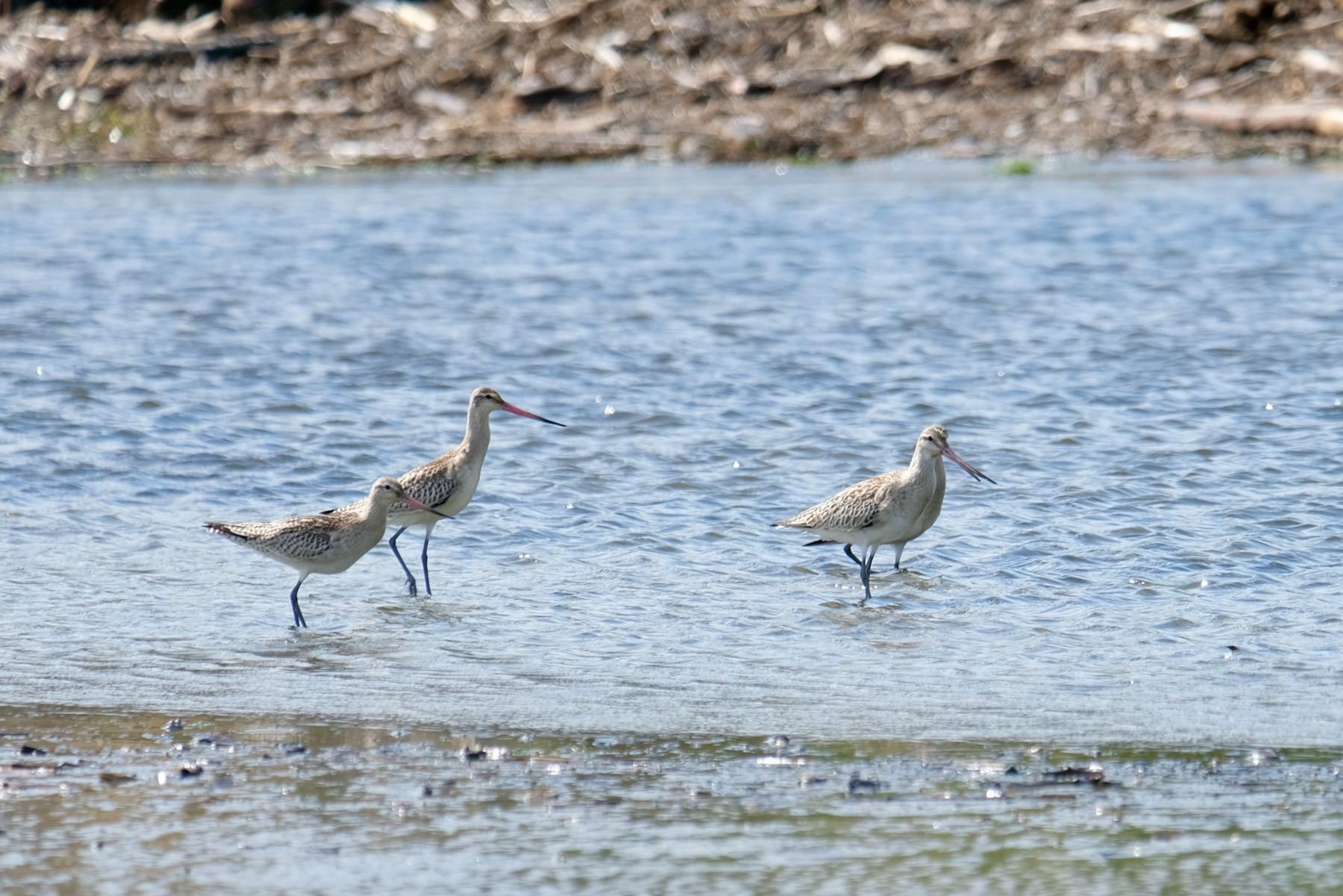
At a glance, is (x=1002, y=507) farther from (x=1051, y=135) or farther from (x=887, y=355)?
(x=1051, y=135)

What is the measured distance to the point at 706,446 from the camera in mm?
13086

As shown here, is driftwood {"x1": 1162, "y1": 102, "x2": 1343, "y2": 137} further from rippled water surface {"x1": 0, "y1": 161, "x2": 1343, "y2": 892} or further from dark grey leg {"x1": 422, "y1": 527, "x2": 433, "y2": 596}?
dark grey leg {"x1": 422, "y1": 527, "x2": 433, "y2": 596}

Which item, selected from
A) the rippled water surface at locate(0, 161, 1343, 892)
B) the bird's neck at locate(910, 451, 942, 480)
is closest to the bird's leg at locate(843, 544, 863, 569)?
the rippled water surface at locate(0, 161, 1343, 892)

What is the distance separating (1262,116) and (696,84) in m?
7.61

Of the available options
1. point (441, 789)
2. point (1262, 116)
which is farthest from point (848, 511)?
point (1262, 116)

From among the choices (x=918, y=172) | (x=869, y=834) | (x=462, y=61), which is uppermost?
(x=462, y=61)

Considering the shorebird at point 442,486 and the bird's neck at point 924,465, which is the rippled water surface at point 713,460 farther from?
the bird's neck at point 924,465

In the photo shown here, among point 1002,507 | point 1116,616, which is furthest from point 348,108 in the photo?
point 1116,616

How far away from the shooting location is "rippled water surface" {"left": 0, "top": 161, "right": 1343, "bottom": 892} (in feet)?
25.0

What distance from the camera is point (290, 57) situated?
1206 inches

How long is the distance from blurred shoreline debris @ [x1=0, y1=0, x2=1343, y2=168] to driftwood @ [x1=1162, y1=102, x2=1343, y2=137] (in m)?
0.04

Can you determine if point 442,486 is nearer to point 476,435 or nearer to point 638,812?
point 476,435

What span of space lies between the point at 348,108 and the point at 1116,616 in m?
21.8

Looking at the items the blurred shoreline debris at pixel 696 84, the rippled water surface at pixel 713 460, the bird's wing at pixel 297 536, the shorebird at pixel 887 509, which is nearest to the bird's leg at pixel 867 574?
the shorebird at pixel 887 509
